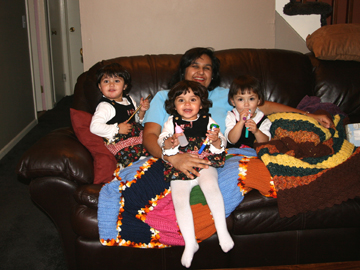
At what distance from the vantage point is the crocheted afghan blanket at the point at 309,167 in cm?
138

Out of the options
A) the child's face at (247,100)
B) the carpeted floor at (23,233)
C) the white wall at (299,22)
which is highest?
the white wall at (299,22)

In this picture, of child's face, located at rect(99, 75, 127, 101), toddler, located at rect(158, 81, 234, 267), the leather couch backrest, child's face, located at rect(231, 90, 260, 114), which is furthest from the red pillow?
the leather couch backrest

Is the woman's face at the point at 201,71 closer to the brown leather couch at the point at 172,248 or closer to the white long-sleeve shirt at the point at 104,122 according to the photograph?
the white long-sleeve shirt at the point at 104,122

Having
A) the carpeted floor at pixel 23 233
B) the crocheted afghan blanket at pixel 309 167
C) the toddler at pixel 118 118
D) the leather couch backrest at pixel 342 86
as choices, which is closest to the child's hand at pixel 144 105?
the toddler at pixel 118 118

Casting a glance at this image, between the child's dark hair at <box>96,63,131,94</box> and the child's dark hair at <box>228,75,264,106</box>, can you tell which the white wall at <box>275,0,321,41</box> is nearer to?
the child's dark hair at <box>228,75,264,106</box>

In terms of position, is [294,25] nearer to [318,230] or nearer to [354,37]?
[354,37]

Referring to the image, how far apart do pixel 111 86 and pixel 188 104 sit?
0.52 m

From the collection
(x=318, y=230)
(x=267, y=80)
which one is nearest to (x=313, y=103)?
(x=267, y=80)

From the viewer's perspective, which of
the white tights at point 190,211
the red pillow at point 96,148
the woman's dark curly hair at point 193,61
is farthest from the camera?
the woman's dark curly hair at point 193,61

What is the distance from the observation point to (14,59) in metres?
3.37

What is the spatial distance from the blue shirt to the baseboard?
6.68ft

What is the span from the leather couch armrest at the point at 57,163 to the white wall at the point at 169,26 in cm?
135

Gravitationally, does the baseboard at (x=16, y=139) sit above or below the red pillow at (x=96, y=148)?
below

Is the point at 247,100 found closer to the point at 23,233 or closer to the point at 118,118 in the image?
the point at 118,118
